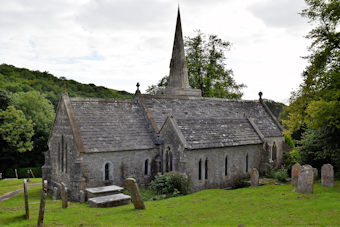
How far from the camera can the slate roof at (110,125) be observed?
24234mm

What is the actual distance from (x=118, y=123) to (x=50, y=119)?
33.5m

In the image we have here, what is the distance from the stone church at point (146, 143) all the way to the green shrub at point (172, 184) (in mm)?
733

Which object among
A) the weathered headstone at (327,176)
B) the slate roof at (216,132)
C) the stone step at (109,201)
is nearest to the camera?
the stone step at (109,201)

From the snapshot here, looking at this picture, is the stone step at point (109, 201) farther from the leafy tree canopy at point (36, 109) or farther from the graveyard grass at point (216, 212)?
the leafy tree canopy at point (36, 109)

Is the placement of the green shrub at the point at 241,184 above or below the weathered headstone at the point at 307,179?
below

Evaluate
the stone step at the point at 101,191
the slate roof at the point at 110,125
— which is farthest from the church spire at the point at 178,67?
the stone step at the point at 101,191

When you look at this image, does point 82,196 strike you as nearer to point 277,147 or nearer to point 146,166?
point 146,166

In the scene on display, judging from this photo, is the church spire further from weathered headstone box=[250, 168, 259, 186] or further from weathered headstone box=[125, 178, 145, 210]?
weathered headstone box=[125, 178, 145, 210]

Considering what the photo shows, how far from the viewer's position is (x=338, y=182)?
958 inches

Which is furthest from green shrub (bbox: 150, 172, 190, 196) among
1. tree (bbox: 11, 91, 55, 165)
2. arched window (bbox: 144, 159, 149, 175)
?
tree (bbox: 11, 91, 55, 165)

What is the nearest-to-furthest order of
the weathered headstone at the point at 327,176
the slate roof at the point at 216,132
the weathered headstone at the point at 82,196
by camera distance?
the weathered headstone at the point at 82,196, the weathered headstone at the point at 327,176, the slate roof at the point at 216,132

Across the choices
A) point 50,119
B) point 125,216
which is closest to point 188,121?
point 125,216

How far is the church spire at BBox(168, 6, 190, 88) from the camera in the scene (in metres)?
35.6

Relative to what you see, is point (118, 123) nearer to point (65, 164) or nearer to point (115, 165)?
point (115, 165)
